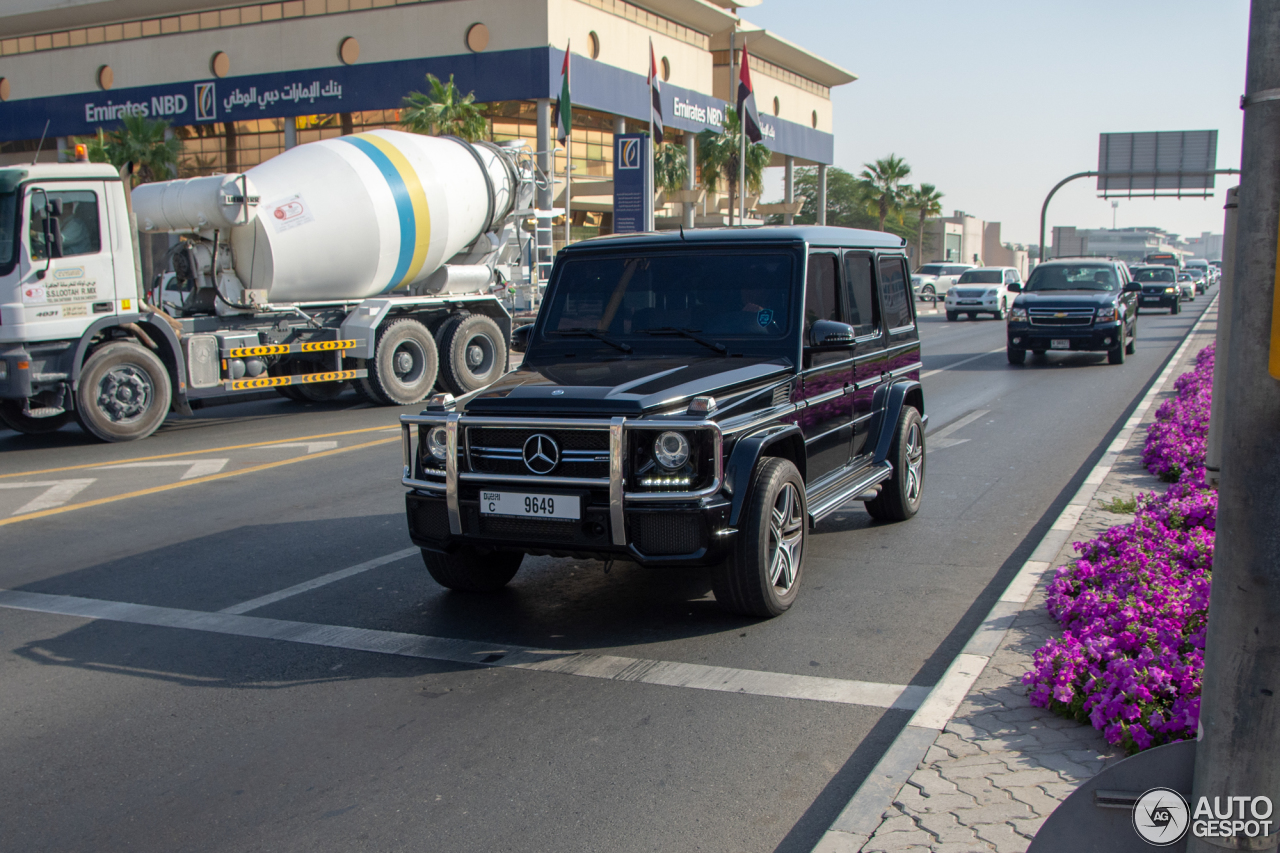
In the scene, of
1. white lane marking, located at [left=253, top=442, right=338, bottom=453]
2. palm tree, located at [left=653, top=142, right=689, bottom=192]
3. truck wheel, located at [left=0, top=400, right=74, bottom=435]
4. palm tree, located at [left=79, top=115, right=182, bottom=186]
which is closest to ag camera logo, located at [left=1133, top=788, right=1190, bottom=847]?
white lane marking, located at [left=253, top=442, right=338, bottom=453]

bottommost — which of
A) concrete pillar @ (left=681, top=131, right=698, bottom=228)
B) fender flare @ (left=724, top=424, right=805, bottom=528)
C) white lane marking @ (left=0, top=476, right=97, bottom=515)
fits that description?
white lane marking @ (left=0, top=476, right=97, bottom=515)

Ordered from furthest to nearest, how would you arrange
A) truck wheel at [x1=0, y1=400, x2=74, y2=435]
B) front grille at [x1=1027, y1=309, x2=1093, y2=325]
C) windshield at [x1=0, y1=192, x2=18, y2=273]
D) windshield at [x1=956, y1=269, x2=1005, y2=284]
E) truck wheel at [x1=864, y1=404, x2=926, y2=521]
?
windshield at [x1=956, y1=269, x2=1005, y2=284], front grille at [x1=1027, y1=309, x2=1093, y2=325], truck wheel at [x1=0, y1=400, x2=74, y2=435], windshield at [x1=0, y1=192, x2=18, y2=273], truck wheel at [x1=864, y1=404, x2=926, y2=521]

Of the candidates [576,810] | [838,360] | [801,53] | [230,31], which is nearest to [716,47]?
[801,53]

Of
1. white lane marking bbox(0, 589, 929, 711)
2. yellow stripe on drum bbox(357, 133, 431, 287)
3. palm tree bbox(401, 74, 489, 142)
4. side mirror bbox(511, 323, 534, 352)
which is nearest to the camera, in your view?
white lane marking bbox(0, 589, 929, 711)

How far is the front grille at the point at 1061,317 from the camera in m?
20.6

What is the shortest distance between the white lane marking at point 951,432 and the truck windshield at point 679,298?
573 centimetres

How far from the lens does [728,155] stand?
52.5 meters

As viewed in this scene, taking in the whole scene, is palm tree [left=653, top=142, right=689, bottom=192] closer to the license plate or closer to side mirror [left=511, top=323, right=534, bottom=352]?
side mirror [left=511, top=323, right=534, bottom=352]

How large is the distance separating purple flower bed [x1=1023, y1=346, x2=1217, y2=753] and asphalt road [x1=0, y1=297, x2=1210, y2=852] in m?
0.56

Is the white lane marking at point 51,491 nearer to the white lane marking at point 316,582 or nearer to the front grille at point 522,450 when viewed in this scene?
the white lane marking at point 316,582

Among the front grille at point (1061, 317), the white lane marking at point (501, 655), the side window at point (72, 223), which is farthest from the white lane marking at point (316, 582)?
the front grille at point (1061, 317)

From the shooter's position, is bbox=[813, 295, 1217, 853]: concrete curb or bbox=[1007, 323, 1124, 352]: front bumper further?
bbox=[1007, 323, 1124, 352]: front bumper

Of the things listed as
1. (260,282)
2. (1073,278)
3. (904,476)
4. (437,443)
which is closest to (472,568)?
(437,443)

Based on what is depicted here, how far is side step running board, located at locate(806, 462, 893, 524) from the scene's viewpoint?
611 cm
